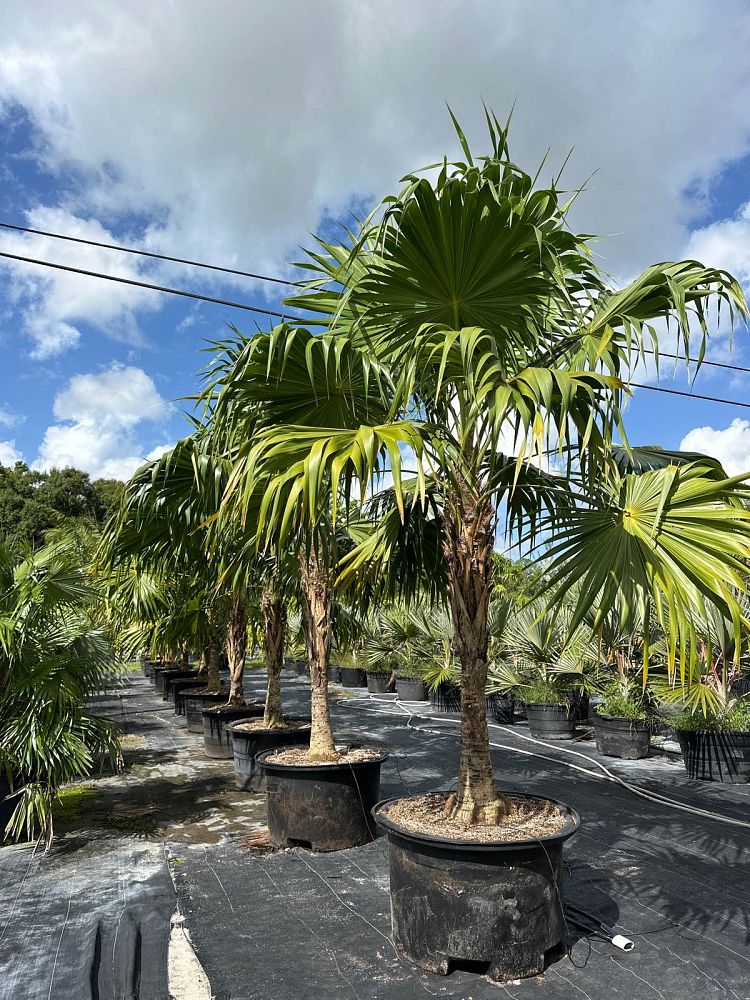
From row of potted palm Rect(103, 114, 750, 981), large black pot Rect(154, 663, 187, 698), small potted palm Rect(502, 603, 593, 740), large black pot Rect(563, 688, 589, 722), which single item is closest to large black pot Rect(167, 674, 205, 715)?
large black pot Rect(154, 663, 187, 698)

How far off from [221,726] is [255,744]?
164 centimetres

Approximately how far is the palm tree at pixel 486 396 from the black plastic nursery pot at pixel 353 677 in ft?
43.6

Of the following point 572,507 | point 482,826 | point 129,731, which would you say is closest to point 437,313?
point 572,507

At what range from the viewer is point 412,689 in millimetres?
13273

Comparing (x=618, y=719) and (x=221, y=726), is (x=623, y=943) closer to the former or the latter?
(x=618, y=719)

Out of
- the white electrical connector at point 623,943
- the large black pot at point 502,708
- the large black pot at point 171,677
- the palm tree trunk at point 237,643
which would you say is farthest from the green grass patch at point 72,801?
the large black pot at point 171,677

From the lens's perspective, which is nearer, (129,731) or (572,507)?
(572,507)

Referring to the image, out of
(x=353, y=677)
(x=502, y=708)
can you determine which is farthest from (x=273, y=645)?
(x=353, y=677)

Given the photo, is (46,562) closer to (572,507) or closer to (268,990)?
(268,990)

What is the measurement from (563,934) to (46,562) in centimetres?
409

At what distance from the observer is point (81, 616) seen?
5301 mm

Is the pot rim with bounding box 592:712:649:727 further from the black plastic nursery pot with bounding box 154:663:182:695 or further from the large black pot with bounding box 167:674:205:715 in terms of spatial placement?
the black plastic nursery pot with bounding box 154:663:182:695

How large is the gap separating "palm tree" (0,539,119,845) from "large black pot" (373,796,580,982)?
2.64 metres

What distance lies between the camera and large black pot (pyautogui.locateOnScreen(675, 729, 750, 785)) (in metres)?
5.98
